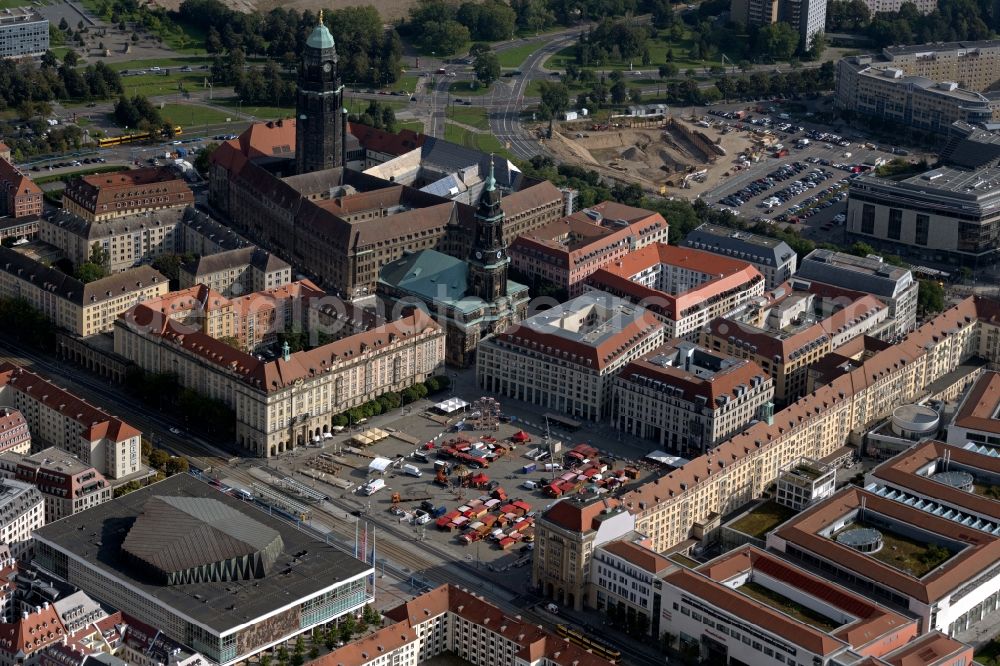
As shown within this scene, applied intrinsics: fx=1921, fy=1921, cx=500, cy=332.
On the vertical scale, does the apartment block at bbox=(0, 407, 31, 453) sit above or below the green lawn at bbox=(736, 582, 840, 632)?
A: above

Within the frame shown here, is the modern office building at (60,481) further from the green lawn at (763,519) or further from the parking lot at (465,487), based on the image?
the green lawn at (763,519)

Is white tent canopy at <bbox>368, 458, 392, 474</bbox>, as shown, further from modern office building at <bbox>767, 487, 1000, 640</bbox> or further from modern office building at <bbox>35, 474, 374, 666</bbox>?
modern office building at <bbox>767, 487, 1000, 640</bbox>

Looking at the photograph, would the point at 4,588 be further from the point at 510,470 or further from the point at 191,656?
the point at 510,470

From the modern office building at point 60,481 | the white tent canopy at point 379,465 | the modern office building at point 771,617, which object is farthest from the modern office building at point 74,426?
the modern office building at point 771,617

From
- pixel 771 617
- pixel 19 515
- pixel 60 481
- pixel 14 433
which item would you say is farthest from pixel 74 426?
pixel 771 617

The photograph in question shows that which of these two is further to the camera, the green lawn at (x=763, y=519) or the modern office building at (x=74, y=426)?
the modern office building at (x=74, y=426)

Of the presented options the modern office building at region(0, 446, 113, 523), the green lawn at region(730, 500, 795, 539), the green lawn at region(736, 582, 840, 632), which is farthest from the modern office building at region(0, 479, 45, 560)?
the green lawn at region(730, 500, 795, 539)
